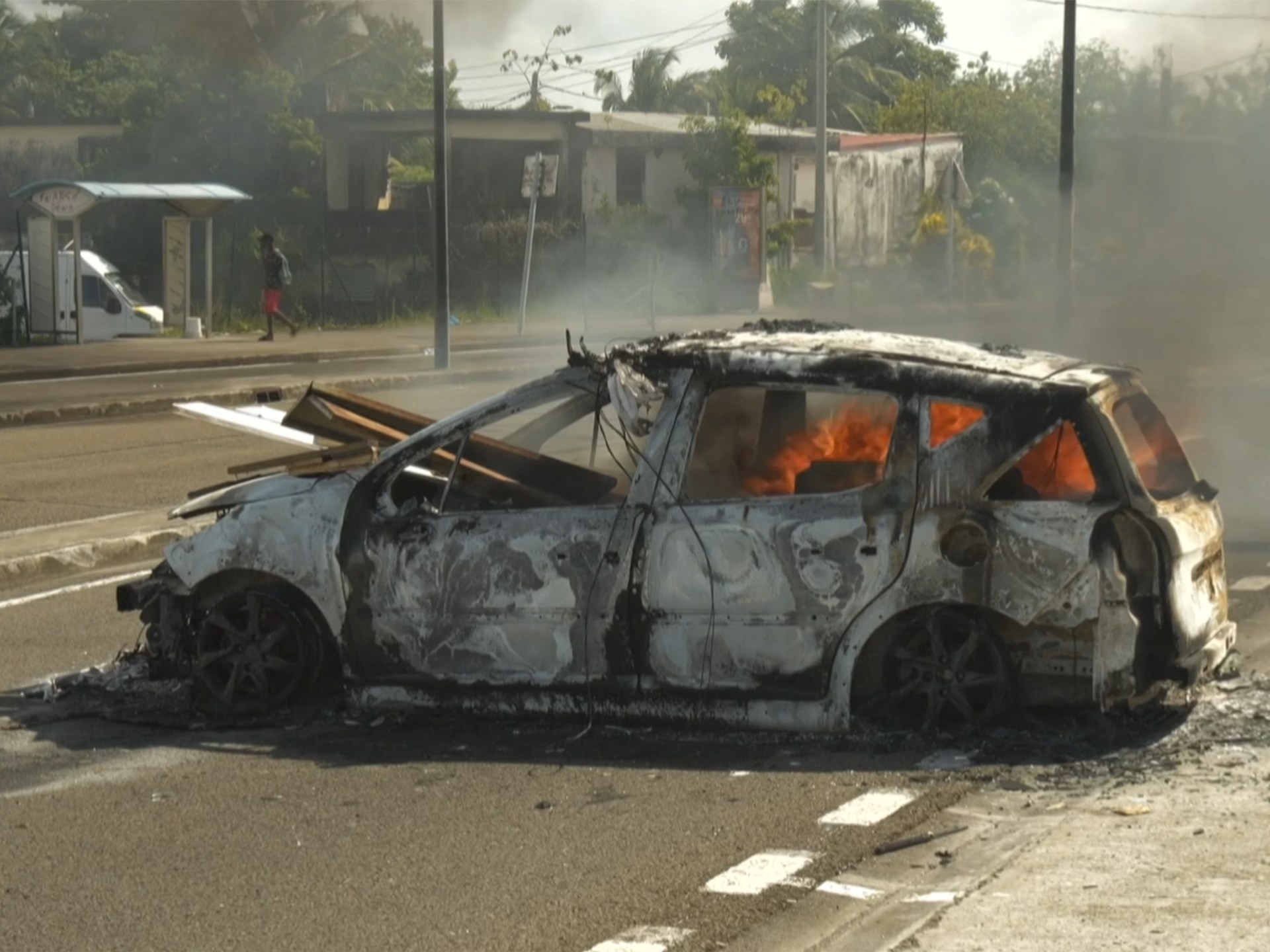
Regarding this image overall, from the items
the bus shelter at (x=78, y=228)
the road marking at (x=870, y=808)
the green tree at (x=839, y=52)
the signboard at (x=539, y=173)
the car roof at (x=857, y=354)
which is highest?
the green tree at (x=839, y=52)

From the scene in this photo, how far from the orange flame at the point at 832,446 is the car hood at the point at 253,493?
172cm

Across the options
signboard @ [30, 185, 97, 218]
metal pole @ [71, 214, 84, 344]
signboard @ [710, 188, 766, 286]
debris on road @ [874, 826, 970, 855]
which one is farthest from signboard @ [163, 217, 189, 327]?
debris on road @ [874, 826, 970, 855]

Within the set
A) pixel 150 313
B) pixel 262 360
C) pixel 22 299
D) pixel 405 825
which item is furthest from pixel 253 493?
pixel 150 313

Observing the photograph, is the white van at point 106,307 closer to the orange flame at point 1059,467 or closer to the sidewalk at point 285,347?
the sidewalk at point 285,347

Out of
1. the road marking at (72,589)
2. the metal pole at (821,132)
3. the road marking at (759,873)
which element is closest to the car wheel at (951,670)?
the road marking at (759,873)

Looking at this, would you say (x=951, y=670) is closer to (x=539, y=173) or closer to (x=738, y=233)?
(x=539, y=173)

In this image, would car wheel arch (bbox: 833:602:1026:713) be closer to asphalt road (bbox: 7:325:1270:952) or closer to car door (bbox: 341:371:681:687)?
asphalt road (bbox: 7:325:1270:952)

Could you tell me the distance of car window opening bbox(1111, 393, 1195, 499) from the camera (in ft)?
24.2

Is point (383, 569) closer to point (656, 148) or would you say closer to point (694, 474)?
point (694, 474)

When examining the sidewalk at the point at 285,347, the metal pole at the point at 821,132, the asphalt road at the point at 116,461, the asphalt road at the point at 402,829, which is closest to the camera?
the asphalt road at the point at 402,829

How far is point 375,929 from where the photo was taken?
17.2 feet

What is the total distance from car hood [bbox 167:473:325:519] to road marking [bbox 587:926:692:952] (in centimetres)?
296

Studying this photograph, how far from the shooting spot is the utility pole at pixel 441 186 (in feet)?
88.0

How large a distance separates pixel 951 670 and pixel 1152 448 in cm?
126
